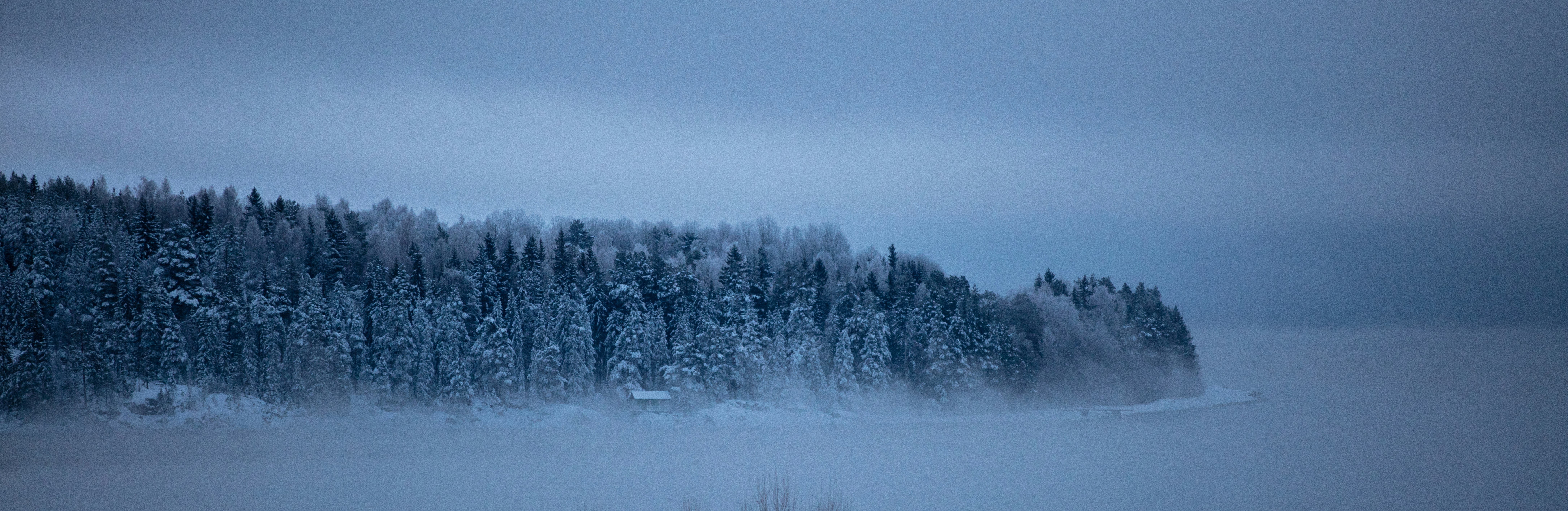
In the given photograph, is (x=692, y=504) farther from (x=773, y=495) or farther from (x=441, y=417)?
(x=441, y=417)

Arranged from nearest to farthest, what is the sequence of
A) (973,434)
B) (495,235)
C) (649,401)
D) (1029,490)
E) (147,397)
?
(1029,490) → (147,397) → (973,434) → (649,401) → (495,235)

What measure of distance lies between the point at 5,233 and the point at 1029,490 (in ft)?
229

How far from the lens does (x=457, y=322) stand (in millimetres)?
68812

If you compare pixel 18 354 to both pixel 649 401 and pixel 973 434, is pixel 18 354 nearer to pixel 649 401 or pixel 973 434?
pixel 649 401

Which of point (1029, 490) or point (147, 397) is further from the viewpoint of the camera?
point (147, 397)

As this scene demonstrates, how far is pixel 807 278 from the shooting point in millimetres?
84625

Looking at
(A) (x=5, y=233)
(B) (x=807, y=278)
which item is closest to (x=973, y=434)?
(B) (x=807, y=278)

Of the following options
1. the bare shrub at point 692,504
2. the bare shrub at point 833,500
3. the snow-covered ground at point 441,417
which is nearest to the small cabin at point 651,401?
the snow-covered ground at point 441,417

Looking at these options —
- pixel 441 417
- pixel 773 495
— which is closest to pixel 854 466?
pixel 773 495

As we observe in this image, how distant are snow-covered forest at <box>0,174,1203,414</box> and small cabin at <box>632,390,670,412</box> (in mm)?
847

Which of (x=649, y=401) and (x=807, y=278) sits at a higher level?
(x=807, y=278)

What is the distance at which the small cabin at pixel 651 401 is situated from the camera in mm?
72000

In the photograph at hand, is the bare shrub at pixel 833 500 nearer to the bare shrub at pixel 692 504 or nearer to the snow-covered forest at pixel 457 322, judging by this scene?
the bare shrub at pixel 692 504

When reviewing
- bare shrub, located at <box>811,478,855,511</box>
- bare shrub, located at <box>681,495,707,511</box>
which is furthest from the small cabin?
bare shrub, located at <box>681,495,707,511</box>
